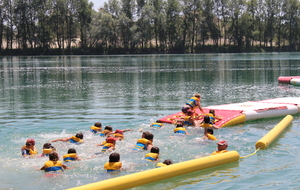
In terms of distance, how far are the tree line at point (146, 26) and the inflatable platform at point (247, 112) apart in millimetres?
77422

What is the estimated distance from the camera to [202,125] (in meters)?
14.4

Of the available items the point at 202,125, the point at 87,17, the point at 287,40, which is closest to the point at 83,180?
the point at 202,125

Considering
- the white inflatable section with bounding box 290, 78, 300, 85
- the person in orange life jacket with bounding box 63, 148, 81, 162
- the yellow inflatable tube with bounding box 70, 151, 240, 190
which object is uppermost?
the white inflatable section with bounding box 290, 78, 300, 85

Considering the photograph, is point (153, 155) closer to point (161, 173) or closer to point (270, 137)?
point (161, 173)

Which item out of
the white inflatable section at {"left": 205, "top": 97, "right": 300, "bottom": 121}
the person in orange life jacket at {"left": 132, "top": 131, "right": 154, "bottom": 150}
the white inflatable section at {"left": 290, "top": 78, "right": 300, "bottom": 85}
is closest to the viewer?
the person in orange life jacket at {"left": 132, "top": 131, "right": 154, "bottom": 150}

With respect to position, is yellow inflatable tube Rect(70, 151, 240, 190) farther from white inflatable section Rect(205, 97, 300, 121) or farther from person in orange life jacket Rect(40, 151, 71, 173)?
white inflatable section Rect(205, 97, 300, 121)

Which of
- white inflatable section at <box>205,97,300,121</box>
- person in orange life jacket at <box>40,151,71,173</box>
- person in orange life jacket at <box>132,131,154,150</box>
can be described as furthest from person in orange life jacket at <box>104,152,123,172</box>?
white inflatable section at <box>205,97,300,121</box>

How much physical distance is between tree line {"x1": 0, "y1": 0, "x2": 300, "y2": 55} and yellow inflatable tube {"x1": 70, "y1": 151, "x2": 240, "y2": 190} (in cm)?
8464

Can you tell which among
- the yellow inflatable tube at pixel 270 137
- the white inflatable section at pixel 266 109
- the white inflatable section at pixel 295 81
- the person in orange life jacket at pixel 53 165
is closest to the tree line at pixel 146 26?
the white inflatable section at pixel 295 81

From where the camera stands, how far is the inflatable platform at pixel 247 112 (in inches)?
613

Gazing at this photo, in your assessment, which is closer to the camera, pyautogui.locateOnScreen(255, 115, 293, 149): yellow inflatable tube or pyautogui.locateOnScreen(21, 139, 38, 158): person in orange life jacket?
pyautogui.locateOnScreen(21, 139, 38, 158): person in orange life jacket

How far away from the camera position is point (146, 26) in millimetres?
96062

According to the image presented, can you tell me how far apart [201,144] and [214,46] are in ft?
301

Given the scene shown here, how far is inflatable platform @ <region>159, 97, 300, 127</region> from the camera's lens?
15.6 meters
